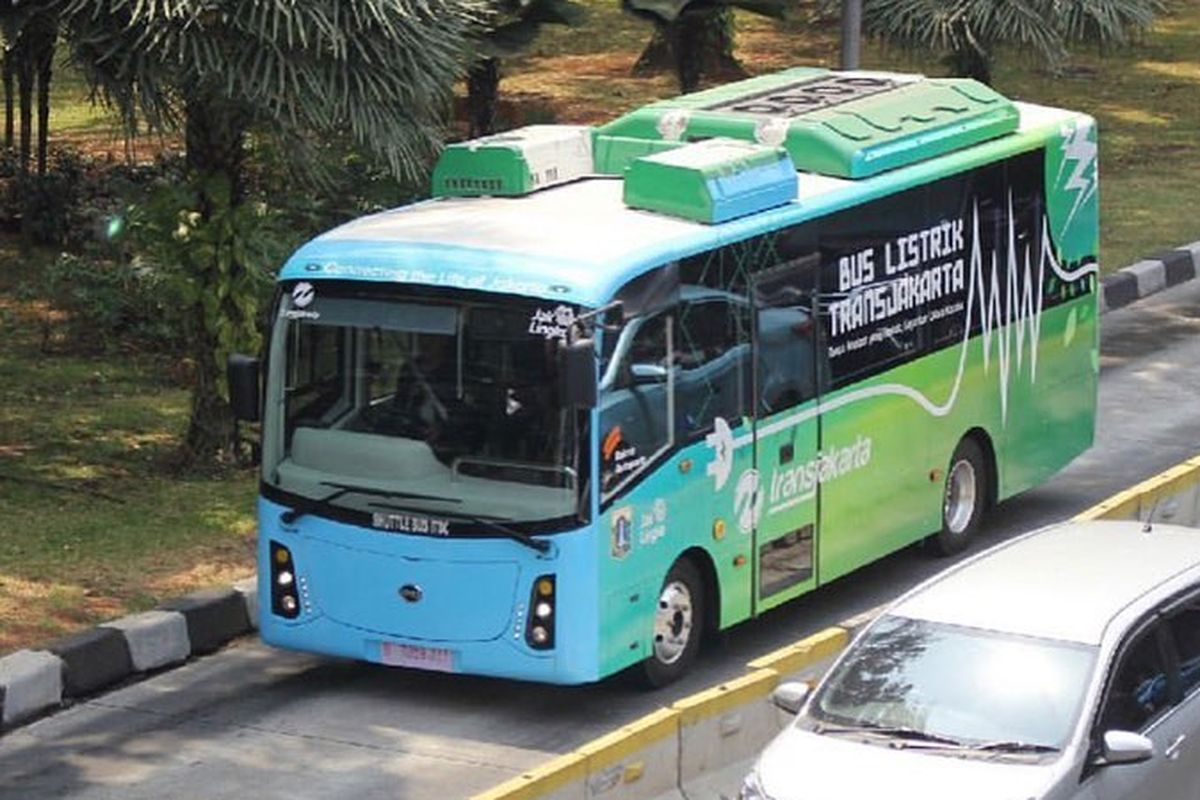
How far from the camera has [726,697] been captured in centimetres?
1104

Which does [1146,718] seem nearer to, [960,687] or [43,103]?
[960,687]

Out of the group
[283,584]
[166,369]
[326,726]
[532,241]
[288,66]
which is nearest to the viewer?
[532,241]

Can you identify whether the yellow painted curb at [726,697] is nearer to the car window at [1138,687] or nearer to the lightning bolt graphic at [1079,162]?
the car window at [1138,687]

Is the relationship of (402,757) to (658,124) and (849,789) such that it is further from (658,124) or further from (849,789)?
(658,124)

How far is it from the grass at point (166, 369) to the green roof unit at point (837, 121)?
3556mm

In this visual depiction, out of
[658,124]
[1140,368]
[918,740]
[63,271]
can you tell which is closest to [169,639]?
[658,124]

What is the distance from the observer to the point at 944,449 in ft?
52.8

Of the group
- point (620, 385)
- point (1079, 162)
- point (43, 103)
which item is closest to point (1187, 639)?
point (620, 385)

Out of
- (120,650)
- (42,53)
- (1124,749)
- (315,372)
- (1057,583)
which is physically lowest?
(120,650)

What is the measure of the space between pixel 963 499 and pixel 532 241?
4.40 metres

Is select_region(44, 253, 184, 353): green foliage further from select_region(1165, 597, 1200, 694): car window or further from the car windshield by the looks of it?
select_region(1165, 597, 1200, 694): car window

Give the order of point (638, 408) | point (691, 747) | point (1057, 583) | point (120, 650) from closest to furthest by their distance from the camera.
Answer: point (691, 747)
point (1057, 583)
point (638, 408)
point (120, 650)

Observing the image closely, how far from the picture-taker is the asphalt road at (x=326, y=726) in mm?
12609

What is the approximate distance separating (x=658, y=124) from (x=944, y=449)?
2.63 metres
